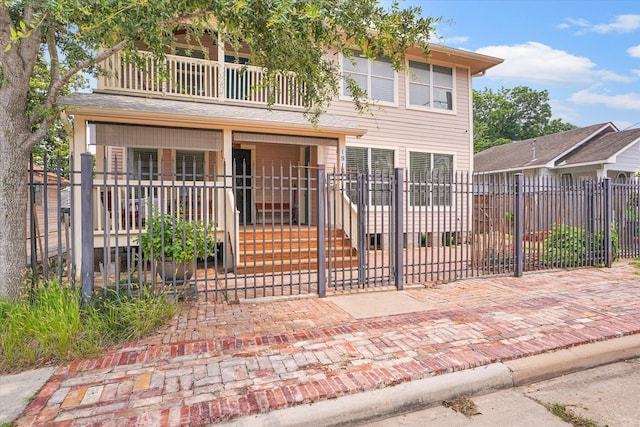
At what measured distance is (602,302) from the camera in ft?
18.4

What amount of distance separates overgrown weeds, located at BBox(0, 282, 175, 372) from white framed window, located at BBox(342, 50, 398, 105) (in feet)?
30.5

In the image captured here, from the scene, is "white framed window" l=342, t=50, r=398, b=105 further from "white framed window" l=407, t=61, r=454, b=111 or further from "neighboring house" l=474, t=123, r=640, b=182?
"neighboring house" l=474, t=123, r=640, b=182

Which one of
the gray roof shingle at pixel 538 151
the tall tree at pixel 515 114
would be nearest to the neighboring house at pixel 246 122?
the gray roof shingle at pixel 538 151

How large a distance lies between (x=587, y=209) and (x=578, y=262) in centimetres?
125

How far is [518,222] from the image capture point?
742 cm

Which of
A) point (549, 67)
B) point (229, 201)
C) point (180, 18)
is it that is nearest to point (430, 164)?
point (229, 201)

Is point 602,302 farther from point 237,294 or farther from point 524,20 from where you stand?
point 524,20

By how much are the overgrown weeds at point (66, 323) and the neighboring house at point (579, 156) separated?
17930 millimetres

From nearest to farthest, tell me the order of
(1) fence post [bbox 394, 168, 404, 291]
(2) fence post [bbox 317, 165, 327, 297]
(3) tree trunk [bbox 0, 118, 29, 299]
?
1. (3) tree trunk [bbox 0, 118, 29, 299]
2. (2) fence post [bbox 317, 165, 327, 297]
3. (1) fence post [bbox 394, 168, 404, 291]

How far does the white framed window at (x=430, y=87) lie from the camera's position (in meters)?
12.6

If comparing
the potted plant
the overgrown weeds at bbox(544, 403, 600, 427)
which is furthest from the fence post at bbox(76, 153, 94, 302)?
the overgrown weeds at bbox(544, 403, 600, 427)

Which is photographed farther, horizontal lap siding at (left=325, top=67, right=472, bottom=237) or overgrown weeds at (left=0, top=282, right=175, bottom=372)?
horizontal lap siding at (left=325, top=67, right=472, bottom=237)

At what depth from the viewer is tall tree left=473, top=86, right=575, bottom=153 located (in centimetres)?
4538

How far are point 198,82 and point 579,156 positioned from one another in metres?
17.3
